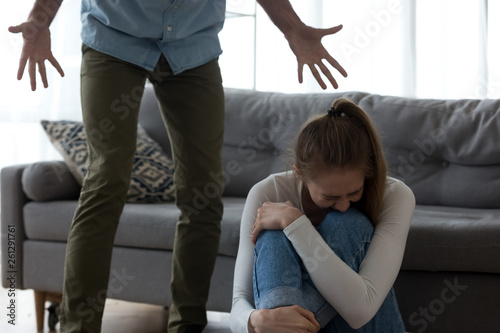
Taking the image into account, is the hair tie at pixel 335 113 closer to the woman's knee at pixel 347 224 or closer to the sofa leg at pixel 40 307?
the woman's knee at pixel 347 224

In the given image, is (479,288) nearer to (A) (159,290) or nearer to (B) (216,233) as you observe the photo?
(B) (216,233)

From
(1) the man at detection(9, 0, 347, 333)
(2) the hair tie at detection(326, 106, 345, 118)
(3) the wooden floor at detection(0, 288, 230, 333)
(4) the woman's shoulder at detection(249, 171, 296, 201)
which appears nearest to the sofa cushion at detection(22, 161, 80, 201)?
(3) the wooden floor at detection(0, 288, 230, 333)

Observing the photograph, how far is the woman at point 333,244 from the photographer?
1.37m

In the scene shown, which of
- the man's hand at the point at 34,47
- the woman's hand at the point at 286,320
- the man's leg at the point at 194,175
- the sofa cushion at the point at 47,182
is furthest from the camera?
the sofa cushion at the point at 47,182

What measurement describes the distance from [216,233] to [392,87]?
5.83 ft

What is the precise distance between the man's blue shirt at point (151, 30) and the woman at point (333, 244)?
0.37 meters

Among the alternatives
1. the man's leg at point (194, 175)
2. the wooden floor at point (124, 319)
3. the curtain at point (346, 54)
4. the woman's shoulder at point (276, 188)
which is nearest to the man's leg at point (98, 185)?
the man's leg at point (194, 175)

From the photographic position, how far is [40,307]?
2387 millimetres

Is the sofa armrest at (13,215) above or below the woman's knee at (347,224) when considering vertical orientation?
below

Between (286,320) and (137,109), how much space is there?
594mm

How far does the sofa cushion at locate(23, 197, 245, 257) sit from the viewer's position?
207 centimetres

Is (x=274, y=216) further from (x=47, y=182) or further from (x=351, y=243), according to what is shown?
(x=47, y=182)

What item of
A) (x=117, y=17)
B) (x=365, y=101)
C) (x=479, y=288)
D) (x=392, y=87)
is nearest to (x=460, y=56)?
(x=392, y=87)

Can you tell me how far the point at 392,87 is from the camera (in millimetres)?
3248
